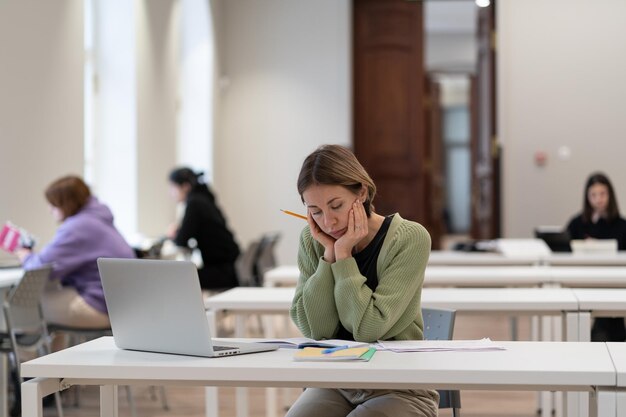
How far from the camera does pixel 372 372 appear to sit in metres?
2.16

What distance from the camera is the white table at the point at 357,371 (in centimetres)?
214

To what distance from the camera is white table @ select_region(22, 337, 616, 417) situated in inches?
84.1

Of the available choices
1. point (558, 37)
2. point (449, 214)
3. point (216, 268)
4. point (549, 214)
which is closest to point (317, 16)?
point (558, 37)

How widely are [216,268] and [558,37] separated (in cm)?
420

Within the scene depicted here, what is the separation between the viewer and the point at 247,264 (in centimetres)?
760

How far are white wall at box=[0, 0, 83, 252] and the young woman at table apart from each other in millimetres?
3420

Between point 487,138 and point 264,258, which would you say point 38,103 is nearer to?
point 264,258

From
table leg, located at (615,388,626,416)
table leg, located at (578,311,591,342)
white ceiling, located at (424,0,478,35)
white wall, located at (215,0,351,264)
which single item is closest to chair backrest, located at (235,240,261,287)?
white wall, located at (215,0,351,264)

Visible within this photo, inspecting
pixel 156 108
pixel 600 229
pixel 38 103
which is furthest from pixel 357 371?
pixel 156 108

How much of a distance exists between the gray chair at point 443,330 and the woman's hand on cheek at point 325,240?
0.52 meters

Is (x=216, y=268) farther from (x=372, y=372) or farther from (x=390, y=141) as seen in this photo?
(x=372, y=372)

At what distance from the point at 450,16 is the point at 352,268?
12852 millimetres

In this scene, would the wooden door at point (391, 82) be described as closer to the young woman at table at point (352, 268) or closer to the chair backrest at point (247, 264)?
the chair backrest at point (247, 264)

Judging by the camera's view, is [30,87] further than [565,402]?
Yes
